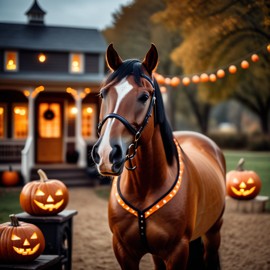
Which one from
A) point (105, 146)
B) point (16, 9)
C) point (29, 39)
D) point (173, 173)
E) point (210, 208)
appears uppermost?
point (29, 39)

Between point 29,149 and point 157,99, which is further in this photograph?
point 29,149

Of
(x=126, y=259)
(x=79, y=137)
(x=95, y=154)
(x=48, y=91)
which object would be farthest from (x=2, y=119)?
(x=95, y=154)

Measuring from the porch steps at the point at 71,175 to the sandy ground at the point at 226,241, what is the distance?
154 inches

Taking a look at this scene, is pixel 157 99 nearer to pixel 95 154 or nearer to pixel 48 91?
pixel 95 154

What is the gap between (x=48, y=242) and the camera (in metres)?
5.84

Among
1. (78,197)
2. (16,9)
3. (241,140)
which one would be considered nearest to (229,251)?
(16,9)

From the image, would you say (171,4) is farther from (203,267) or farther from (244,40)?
(203,267)

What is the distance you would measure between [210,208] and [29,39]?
1567 centimetres

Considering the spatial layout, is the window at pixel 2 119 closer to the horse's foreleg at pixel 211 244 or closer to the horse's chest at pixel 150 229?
the horse's foreleg at pixel 211 244

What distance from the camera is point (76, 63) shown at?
1944 cm

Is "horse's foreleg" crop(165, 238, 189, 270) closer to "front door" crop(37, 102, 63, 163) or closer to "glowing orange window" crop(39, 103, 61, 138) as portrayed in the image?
"front door" crop(37, 102, 63, 163)

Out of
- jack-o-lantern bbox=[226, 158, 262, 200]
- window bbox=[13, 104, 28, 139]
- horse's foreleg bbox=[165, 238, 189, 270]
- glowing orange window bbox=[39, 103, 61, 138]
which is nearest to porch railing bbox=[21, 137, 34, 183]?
window bbox=[13, 104, 28, 139]

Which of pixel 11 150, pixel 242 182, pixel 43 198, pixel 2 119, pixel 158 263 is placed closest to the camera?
pixel 158 263

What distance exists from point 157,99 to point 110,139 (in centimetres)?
→ 71
